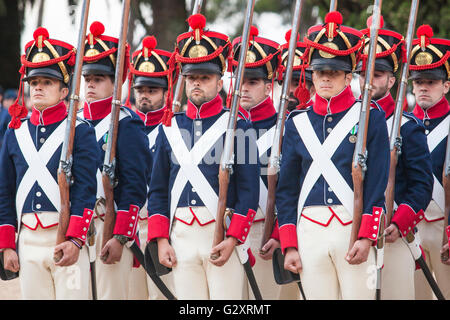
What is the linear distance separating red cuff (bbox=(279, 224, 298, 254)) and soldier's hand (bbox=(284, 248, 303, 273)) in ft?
0.12

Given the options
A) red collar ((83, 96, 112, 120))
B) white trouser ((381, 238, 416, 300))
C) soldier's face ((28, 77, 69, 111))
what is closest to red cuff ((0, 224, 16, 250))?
soldier's face ((28, 77, 69, 111))

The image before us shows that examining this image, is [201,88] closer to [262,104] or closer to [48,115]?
[48,115]

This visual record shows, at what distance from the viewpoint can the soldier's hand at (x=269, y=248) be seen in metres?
5.67

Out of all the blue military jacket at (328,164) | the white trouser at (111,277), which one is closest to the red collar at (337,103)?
the blue military jacket at (328,164)

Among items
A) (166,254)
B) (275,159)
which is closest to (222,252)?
(166,254)

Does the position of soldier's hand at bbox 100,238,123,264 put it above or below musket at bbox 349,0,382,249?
below

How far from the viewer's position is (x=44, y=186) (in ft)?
16.9

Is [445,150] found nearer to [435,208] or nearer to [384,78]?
[435,208]

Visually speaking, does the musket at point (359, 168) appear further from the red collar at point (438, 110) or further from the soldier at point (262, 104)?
the red collar at point (438, 110)

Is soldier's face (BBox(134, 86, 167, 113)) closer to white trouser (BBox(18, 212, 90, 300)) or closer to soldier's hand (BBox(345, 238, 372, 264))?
white trouser (BBox(18, 212, 90, 300))

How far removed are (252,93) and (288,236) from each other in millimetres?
1884

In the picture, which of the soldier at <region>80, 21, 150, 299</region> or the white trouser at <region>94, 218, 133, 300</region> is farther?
the white trouser at <region>94, 218, 133, 300</region>

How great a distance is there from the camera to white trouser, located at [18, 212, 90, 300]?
16.6 feet

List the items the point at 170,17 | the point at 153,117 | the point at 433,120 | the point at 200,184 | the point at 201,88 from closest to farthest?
the point at 200,184, the point at 201,88, the point at 433,120, the point at 153,117, the point at 170,17
